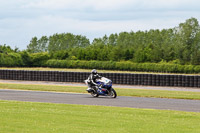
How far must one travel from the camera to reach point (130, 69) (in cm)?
9375

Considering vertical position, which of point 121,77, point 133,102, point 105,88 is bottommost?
point 133,102

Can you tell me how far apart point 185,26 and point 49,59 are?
33.8 metres

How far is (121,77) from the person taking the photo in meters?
38.0

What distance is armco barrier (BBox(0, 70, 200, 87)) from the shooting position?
116ft

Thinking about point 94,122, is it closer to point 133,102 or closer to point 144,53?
point 133,102

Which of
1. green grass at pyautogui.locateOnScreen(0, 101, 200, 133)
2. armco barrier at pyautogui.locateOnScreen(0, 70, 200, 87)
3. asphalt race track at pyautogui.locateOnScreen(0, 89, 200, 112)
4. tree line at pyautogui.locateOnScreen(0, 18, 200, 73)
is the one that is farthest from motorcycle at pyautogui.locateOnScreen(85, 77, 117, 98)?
tree line at pyautogui.locateOnScreen(0, 18, 200, 73)

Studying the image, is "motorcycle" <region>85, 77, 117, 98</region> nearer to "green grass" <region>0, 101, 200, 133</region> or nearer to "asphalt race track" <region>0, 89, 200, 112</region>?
"asphalt race track" <region>0, 89, 200, 112</region>

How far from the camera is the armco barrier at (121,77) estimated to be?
35.4 metres

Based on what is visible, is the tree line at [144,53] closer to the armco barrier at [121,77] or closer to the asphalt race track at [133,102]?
the armco barrier at [121,77]

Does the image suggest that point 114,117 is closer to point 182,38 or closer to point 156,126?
point 156,126

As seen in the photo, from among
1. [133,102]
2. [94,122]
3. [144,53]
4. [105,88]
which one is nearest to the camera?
[94,122]

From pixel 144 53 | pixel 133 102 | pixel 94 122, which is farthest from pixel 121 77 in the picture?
pixel 144 53

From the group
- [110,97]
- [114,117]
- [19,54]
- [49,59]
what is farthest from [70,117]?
[49,59]

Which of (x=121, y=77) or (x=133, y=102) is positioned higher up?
(x=121, y=77)
